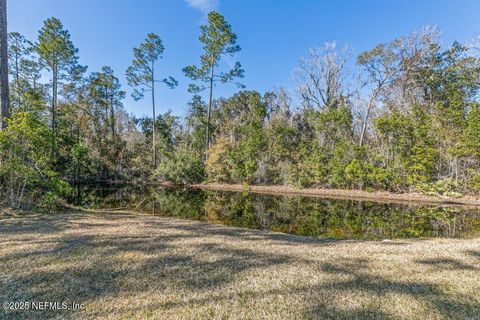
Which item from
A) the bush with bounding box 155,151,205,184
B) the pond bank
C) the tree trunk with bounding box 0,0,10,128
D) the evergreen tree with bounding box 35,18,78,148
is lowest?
the pond bank

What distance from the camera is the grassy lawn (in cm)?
241

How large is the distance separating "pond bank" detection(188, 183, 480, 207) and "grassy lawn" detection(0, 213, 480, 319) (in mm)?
12510

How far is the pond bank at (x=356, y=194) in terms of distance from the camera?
14.8 metres

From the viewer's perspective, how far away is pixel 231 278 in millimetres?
3074

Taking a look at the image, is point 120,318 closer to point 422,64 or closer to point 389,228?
point 389,228

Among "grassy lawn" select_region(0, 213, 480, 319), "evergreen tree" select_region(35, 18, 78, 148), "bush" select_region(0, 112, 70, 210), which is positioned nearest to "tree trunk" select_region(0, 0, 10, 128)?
"bush" select_region(0, 112, 70, 210)

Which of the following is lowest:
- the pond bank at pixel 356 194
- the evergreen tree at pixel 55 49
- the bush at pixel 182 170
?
the pond bank at pixel 356 194

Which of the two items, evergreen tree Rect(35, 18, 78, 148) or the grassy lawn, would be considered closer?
the grassy lawn

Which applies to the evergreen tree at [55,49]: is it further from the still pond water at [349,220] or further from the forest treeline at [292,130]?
the still pond water at [349,220]

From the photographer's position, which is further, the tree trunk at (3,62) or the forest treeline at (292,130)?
the forest treeline at (292,130)

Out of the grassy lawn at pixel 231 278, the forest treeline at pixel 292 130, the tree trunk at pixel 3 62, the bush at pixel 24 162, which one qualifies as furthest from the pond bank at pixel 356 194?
the tree trunk at pixel 3 62

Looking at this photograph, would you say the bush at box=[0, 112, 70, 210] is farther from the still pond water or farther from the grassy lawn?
the still pond water

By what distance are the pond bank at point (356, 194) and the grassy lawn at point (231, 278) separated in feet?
41.0

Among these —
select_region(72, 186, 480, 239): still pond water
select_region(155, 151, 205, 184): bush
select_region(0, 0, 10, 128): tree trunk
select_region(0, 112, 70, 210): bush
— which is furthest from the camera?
select_region(155, 151, 205, 184): bush
